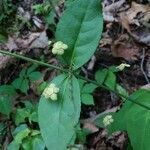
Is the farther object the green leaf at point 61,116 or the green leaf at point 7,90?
the green leaf at point 7,90

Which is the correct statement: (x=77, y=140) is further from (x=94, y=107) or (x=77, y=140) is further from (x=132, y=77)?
(x=132, y=77)

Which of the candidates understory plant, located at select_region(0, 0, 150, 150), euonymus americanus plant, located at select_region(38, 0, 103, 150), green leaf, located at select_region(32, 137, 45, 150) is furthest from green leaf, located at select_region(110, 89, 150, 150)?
green leaf, located at select_region(32, 137, 45, 150)

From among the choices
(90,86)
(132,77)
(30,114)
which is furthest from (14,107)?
(132,77)

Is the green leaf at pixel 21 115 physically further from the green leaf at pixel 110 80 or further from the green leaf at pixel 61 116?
the green leaf at pixel 61 116

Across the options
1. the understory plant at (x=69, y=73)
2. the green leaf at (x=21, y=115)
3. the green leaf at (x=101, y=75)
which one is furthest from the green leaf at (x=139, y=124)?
the green leaf at (x=21, y=115)

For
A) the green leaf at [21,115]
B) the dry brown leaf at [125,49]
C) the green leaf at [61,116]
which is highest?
the green leaf at [61,116]

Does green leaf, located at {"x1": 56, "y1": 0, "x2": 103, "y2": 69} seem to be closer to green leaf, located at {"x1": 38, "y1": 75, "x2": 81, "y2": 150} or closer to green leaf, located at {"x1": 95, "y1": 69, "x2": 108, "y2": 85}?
green leaf, located at {"x1": 38, "y1": 75, "x2": 81, "y2": 150}

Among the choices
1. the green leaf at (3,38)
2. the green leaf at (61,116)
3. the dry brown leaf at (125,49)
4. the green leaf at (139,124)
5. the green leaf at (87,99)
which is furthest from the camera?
the green leaf at (3,38)
